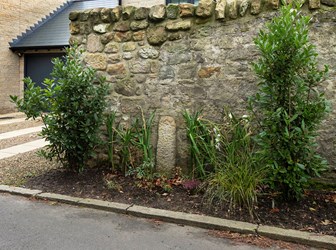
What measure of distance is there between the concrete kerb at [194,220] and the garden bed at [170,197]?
12cm

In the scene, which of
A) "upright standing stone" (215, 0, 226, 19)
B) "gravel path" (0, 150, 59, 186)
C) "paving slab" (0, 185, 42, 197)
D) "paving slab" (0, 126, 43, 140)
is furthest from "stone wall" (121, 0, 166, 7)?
"paving slab" (0, 185, 42, 197)

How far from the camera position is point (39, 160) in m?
6.36

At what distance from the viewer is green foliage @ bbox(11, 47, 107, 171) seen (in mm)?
4762

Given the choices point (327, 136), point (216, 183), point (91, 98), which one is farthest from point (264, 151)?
point (91, 98)

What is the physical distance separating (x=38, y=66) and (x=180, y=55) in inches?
462

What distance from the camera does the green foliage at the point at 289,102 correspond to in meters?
3.61

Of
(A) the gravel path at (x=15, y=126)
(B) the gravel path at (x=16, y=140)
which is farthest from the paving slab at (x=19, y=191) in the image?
(A) the gravel path at (x=15, y=126)

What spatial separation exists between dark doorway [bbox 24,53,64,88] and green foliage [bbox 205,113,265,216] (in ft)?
39.6

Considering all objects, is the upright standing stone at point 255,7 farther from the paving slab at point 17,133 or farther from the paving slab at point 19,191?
the paving slab at point 17,133

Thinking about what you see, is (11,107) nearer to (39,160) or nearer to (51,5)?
(51,5)

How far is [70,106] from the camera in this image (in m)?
4.80

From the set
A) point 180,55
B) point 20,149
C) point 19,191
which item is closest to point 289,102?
point 180,55

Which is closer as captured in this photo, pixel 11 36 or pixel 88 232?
pixel 88 232

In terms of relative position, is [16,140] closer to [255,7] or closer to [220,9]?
[220,9]
